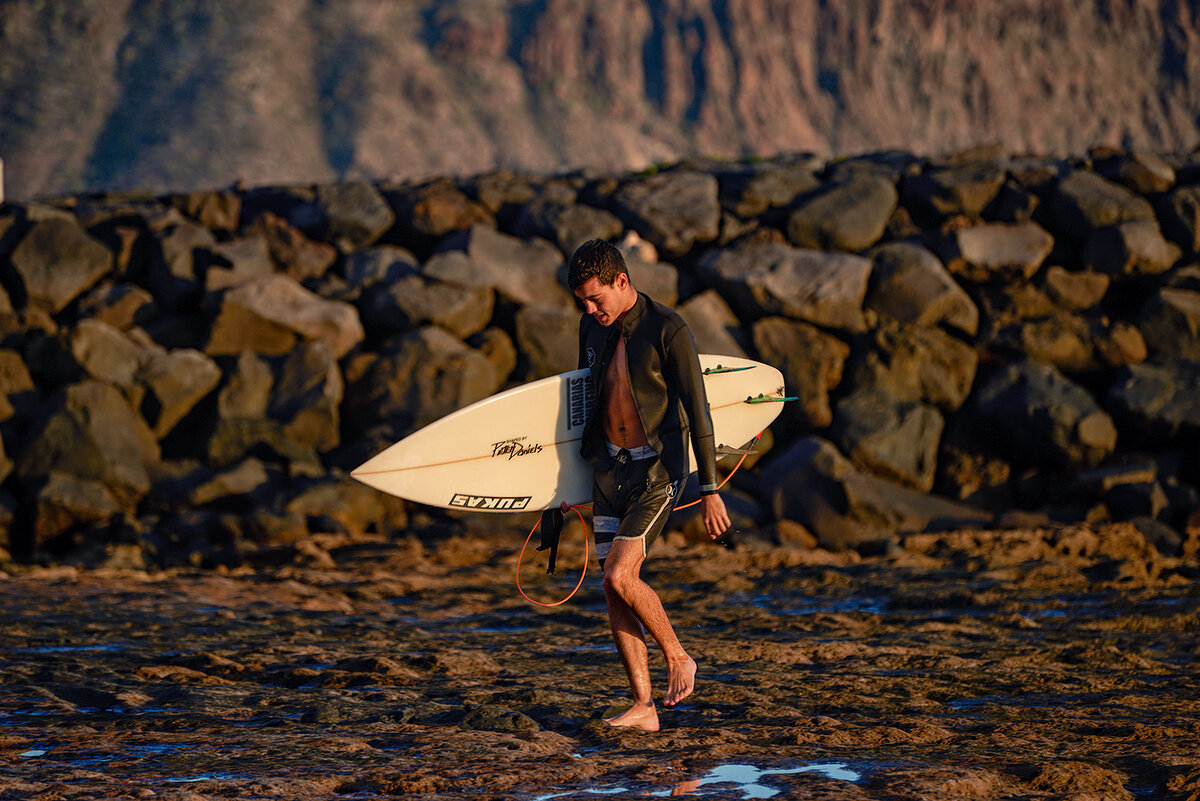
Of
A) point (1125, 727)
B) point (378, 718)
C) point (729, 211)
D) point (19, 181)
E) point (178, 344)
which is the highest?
point (19, 181)

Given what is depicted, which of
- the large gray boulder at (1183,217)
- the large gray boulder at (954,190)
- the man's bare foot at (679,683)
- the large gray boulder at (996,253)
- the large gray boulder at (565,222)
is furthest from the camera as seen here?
the large gray boulder at (954,190)

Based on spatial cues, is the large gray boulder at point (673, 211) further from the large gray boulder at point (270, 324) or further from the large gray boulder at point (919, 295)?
the large gray boulder at point (270, 324)

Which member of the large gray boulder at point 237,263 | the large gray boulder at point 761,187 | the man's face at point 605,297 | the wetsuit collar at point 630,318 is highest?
the large gray boulder at point 761,187

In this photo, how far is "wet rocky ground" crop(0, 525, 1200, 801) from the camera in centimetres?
367

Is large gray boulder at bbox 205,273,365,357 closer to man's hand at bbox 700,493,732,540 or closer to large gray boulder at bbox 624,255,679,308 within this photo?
large gray boulder at bbox 624,255,679,308

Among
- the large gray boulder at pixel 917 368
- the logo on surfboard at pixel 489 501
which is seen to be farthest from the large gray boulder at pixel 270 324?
the logo on surfboard at pixel 489 501

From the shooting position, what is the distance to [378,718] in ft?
14.6

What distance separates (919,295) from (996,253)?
1192mm

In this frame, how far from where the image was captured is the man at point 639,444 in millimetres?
4270

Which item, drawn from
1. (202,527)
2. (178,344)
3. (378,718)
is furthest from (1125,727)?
(178,344)

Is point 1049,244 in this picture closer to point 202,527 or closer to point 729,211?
point 729,211

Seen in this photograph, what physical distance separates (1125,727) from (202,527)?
7.39m

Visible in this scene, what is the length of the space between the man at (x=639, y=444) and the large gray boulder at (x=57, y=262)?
9902 mm

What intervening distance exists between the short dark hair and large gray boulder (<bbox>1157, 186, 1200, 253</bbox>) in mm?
11014
